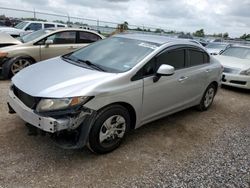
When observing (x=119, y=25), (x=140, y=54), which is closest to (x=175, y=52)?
(x=140, y=54)

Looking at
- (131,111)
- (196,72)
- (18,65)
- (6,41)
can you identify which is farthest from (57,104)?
(6,41)

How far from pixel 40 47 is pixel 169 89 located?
4.57 m

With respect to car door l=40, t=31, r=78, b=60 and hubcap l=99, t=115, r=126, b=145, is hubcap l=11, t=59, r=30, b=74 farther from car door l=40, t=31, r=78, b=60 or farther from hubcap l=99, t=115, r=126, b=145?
hubcap l=99, t=115, r=126, b=145

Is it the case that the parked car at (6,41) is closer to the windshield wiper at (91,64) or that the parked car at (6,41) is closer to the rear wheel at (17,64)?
the rear wheel at (17,64)

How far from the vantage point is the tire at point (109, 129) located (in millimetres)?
3424

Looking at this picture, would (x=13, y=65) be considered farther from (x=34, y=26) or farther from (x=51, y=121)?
(x=34, y=26)

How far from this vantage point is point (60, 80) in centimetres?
353

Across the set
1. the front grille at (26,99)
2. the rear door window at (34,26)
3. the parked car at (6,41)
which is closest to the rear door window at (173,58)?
the front grille at (26,99)

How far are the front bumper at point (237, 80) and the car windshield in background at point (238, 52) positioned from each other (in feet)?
5.41

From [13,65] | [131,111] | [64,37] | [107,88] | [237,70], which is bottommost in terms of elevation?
[131,111]

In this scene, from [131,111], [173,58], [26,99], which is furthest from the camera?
[173,58]

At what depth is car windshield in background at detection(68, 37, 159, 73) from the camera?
13.2ft

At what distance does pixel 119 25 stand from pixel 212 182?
76.9 ft

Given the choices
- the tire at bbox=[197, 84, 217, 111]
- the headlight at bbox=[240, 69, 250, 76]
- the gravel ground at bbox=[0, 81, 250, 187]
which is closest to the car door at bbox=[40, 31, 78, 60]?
the gravel ground at bbox=[0, 81, 250, 187]
